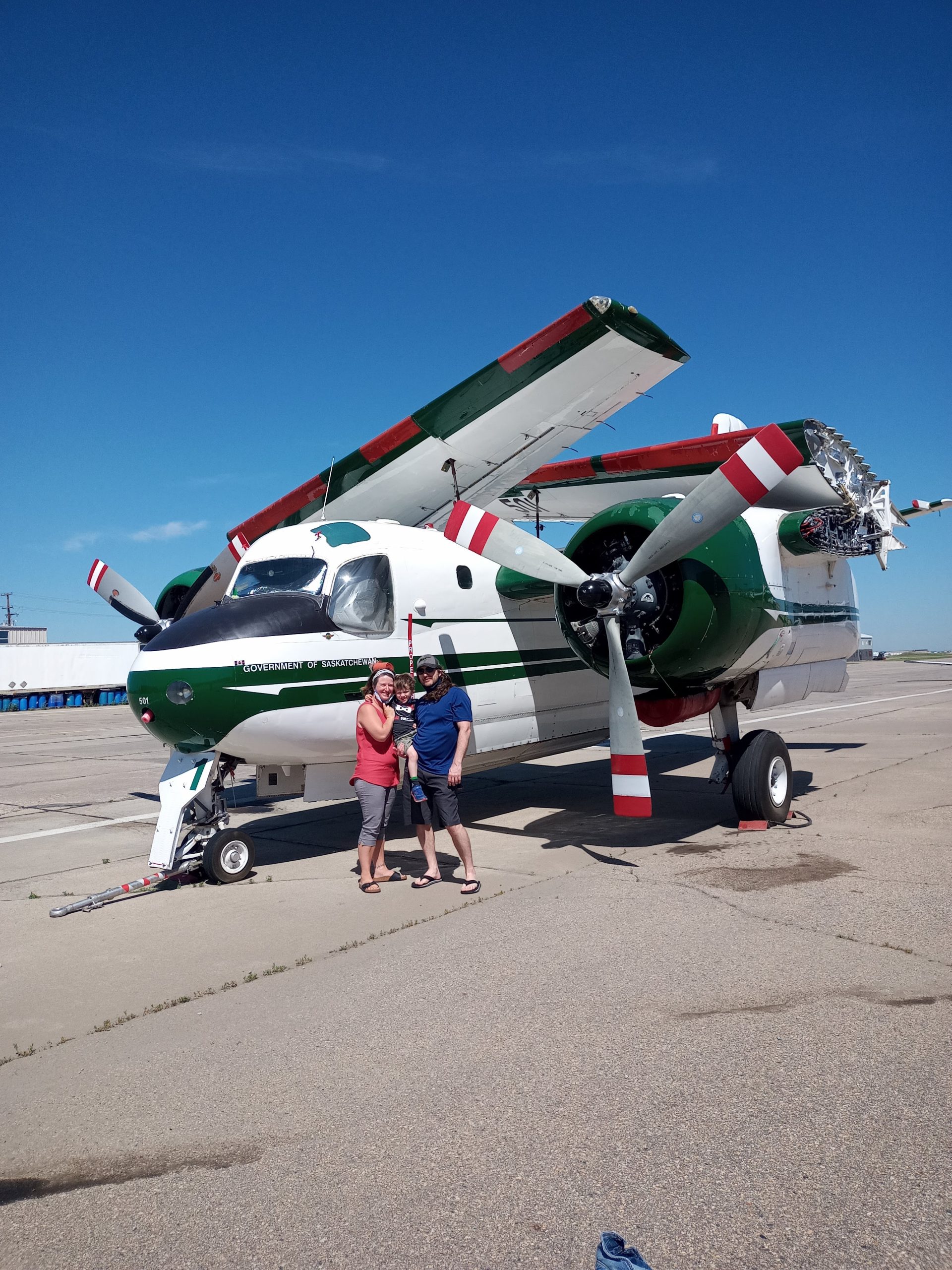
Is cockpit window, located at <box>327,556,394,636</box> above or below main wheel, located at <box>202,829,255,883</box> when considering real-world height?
above

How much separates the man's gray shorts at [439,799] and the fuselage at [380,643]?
1.10m

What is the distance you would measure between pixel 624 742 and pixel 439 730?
1849mm

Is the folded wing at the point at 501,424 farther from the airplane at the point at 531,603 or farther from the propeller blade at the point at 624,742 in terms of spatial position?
the propeller blade at the point at 624,742

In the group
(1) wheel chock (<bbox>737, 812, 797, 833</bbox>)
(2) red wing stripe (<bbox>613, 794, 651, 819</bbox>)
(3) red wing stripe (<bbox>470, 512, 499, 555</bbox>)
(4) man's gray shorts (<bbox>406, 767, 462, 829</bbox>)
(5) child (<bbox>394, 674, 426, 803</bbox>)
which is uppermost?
(3) red wing stripe (<bbox>470, 512, 499, 555</bbox>)

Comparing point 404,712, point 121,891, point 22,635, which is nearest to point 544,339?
point 404,712

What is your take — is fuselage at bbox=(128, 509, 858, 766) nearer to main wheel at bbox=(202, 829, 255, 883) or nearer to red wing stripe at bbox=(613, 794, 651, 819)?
main wheel at bbox=(202, 829, 255, 883)

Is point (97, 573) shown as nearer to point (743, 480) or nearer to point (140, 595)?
point (140, 595)

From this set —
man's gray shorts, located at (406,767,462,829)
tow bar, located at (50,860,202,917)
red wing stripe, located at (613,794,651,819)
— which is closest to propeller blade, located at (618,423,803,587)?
red wing stripe, located at (613,794,651,819)

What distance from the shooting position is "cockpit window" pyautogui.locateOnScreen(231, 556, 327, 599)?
834 centimetres

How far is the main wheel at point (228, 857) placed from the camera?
7668mm

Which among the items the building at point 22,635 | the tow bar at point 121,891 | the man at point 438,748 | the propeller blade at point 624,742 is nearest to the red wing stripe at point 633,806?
the propeller blade at point 624,742

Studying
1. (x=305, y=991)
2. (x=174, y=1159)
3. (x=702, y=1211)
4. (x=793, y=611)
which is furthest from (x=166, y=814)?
(x=793, y=611)

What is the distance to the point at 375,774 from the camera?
7.44 metres

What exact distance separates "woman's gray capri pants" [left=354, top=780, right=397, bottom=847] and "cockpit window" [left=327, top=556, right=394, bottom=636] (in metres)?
1.63
